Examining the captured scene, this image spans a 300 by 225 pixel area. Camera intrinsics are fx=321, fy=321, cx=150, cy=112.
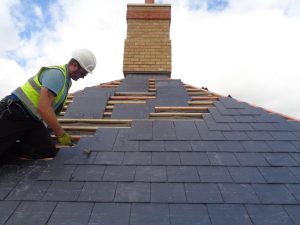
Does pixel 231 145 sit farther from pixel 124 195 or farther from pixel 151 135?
pixel 124 195

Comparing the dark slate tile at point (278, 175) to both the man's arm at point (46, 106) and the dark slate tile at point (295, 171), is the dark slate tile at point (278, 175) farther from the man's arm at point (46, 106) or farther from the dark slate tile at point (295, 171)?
the man's arm at point (46, 106)

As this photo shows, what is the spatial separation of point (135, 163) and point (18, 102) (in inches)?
55.9

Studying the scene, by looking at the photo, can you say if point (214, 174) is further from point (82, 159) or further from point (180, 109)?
point (180, 109)

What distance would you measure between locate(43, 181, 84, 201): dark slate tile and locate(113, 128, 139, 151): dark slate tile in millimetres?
717

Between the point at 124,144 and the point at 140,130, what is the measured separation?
398 millimetres

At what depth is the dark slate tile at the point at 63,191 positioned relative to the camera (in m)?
2.73

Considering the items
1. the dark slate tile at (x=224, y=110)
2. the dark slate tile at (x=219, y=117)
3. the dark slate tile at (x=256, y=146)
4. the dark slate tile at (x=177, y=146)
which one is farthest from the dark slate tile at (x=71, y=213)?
the dark slate tile at (x=224, y=110)

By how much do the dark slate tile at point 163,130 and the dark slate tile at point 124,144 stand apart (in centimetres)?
28

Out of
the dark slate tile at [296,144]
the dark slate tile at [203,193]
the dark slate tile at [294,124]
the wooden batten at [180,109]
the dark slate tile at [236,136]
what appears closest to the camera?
the dark slate tile at [203,193]

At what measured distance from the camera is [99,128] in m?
4.05

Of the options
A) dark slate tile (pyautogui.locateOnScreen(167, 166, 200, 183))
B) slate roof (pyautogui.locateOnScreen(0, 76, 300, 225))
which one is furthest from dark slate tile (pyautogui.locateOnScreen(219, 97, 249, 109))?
dark slate tile (pyautogui.locateOnScreen(167, 166, 200, 183))

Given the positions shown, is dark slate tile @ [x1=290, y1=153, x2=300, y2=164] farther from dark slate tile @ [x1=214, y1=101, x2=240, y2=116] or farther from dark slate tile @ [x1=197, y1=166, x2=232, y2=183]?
dark slate tile @ [x1=214, y1=101, x2=240, y2=116]

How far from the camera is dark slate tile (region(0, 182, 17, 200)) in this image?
2.80 metres

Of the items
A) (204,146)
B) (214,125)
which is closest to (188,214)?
(204,146)
